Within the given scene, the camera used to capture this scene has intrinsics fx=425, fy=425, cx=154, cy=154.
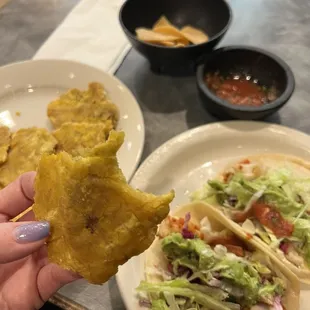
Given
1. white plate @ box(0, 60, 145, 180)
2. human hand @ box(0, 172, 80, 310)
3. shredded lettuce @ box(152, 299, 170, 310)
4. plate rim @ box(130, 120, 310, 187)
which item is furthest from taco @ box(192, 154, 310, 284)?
human hand @ box(0, 172, 80, 310)

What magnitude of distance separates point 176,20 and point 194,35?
0.18 meters

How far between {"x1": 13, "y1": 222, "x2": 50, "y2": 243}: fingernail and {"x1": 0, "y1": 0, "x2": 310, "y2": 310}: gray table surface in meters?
0.39

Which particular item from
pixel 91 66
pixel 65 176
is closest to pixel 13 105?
pixel 91 66

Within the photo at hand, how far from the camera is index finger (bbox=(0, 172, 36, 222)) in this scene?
43.1 inches

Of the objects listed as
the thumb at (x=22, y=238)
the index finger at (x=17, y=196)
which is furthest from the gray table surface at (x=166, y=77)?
the thumb at (x=22, y=238)

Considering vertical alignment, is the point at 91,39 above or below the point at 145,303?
above

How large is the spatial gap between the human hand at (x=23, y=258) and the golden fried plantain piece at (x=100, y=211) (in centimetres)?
8

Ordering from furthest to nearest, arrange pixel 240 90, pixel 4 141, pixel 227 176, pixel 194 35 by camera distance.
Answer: pixel 194 35 < pixel 240 90 < pixel 4 141 < pixel 227 176

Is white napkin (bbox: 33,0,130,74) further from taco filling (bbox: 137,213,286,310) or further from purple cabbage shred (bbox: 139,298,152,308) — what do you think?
purple cabbage shred (bbox: 139,298,152,308)

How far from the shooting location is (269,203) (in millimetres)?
1311

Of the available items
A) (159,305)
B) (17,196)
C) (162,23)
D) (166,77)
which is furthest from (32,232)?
(162,23)

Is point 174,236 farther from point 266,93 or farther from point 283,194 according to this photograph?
point 266,93

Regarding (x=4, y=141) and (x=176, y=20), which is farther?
(x=176, y=20)

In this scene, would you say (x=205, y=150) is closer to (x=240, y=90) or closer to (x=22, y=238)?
(x=240, y=90)
